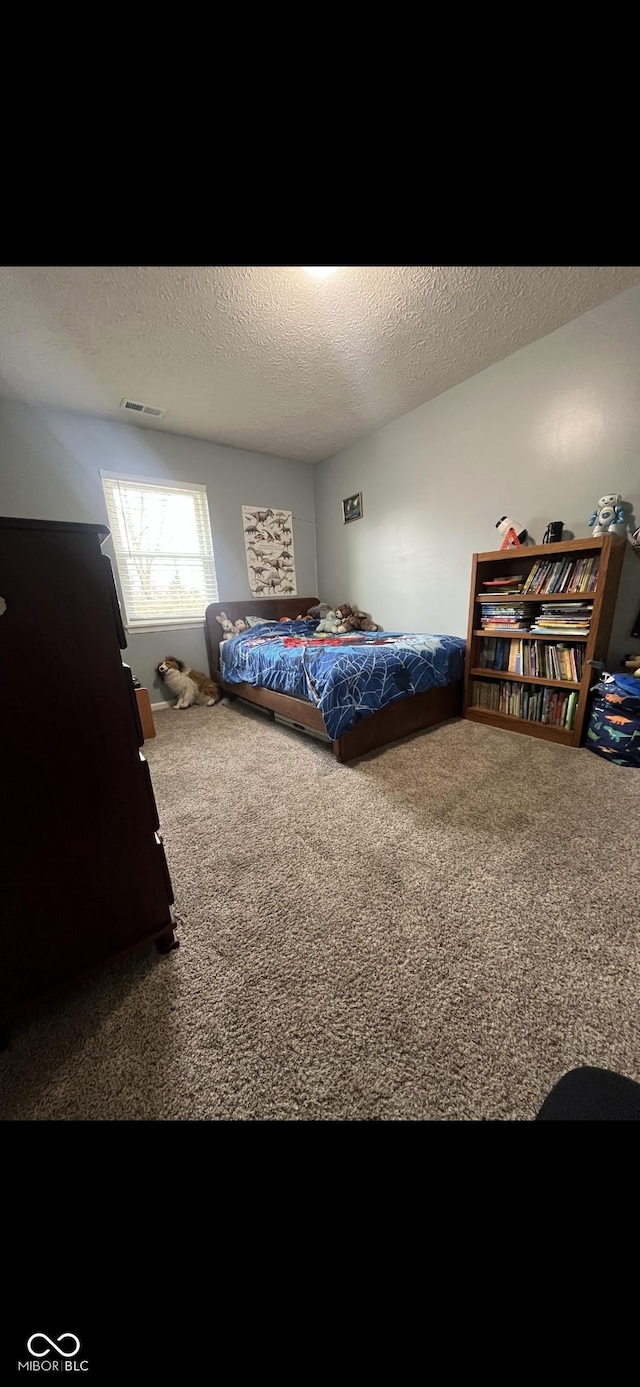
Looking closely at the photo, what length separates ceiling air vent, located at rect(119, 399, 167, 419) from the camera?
2.50 m

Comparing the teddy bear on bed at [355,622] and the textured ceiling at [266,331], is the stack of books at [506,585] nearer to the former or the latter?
the teddy bear on bed at [355,622]

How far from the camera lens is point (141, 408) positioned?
8.48 feet

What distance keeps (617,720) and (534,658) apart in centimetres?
54

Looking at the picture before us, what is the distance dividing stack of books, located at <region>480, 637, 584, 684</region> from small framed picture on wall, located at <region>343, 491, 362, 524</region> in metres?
1.83

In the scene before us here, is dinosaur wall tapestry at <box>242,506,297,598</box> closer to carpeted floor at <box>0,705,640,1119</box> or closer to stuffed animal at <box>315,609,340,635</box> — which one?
stuffed animal at <box>315,609,340,635</box>

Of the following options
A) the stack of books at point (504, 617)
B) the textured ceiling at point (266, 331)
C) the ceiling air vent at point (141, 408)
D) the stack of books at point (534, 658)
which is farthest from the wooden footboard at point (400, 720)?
the ceiling air vent at point (141, 408)

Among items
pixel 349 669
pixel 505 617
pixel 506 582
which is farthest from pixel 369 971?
pixel 506 582

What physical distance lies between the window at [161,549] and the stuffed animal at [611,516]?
9.37 feet

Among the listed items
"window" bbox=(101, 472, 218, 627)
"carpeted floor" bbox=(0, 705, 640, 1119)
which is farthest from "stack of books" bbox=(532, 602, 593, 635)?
"window" bbox=(101, 472, 218, 627)

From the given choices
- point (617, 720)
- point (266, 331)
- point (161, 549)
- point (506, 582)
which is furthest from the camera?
point (161, 549)

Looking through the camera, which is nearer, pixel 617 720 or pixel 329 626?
pixel 617 720

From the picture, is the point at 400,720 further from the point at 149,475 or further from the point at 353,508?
the point at 149,475
